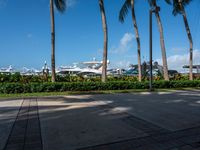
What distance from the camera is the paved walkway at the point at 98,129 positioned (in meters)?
5.32

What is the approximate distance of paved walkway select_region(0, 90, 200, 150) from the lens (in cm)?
532

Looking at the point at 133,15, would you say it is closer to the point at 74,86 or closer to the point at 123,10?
the point at 123,10

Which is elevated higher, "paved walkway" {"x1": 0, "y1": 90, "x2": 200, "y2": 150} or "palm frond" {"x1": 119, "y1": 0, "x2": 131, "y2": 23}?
"palm frond" {"x1": 119, "y1": 0, "x2": 131, "y2": 23}

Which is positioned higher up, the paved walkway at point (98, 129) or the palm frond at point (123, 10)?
the palm frond at point (123, 10)

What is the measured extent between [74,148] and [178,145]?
2.17 meters

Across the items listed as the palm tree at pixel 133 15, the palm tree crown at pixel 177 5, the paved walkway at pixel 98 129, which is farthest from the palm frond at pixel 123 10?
the paved walkway at pixel 98 129

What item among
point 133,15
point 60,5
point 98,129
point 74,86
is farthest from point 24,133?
point 133,15

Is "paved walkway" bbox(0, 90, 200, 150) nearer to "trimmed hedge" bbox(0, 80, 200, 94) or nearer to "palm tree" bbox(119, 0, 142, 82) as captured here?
"trimmed hedge" bbox(0, 80, 200, 94)

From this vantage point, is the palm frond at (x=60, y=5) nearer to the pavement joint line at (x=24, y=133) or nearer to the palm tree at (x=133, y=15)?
the palm tree at (x=133, y=15)

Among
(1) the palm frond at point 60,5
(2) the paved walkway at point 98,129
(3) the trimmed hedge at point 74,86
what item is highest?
(1) the palm frond at point 60,5

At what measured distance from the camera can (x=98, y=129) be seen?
259 inches

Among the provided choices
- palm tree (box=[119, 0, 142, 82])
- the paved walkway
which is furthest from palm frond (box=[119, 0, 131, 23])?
the paved walkway

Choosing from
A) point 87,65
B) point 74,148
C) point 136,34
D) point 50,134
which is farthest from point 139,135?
point 87,65

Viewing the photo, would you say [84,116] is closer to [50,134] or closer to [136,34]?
[50,134]
